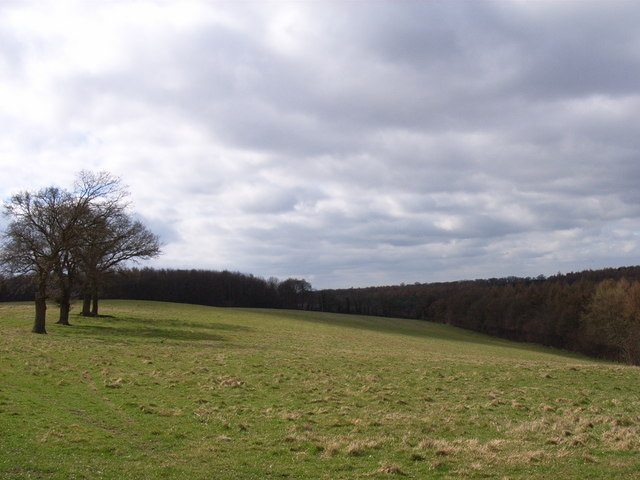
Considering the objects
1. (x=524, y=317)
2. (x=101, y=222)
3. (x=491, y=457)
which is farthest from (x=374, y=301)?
(x=491, y=457)

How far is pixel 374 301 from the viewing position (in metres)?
143

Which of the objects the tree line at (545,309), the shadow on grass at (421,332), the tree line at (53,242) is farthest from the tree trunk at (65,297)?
the tree line at (545,309)

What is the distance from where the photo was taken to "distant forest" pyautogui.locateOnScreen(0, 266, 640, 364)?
65188mm

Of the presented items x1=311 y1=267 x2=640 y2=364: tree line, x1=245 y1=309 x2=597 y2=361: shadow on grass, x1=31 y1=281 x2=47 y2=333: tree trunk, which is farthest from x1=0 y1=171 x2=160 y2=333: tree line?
x1=311 y1=267 x2=640 y2=364: tree line

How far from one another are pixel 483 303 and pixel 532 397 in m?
94.1

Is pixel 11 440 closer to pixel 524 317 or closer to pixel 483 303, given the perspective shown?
pixel 524 317

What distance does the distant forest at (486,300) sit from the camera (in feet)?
214

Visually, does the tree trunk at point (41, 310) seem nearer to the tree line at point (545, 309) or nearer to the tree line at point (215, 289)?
the tree line at point (545, 309)

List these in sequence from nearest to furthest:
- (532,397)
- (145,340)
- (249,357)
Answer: (532,397) < (249,357) < (145,340)

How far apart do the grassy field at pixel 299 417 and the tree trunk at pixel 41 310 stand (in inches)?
282

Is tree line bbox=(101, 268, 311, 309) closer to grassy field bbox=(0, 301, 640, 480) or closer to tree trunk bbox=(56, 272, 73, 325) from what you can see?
tree trunk bbox=(56, 272, 73, 325)

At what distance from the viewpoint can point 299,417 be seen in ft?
44.9

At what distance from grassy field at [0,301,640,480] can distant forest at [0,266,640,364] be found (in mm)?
22477

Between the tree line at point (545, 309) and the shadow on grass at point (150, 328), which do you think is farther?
the tree line at point (545, 309)
